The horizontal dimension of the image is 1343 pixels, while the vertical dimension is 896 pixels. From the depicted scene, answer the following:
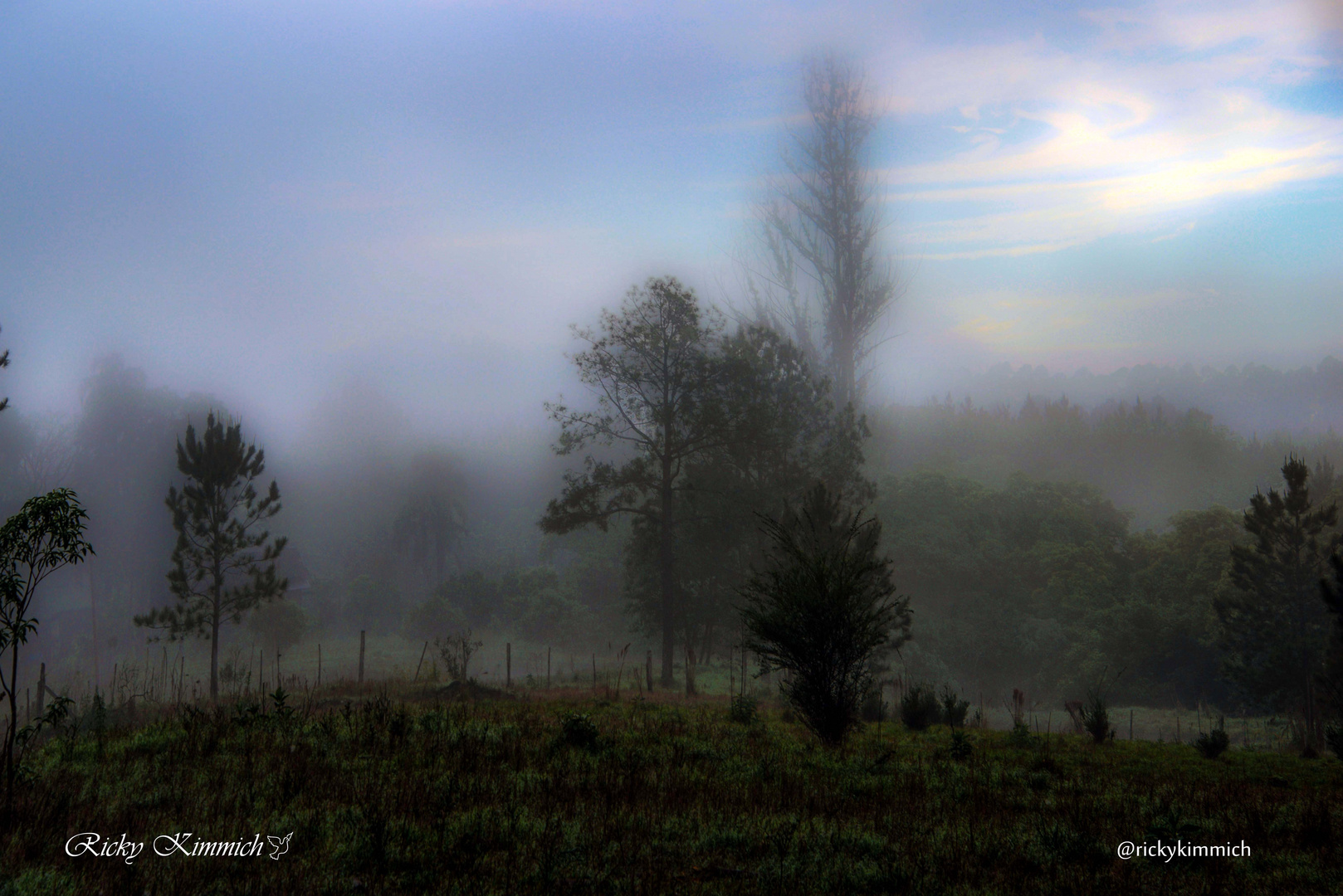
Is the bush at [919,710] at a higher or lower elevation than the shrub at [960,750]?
lower

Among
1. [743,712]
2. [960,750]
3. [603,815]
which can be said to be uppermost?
[603,815]

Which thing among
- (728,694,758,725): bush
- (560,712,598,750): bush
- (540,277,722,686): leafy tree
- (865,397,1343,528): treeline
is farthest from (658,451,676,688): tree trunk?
(865,397,1343,528): treeline

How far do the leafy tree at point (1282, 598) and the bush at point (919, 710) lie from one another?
19.2 m

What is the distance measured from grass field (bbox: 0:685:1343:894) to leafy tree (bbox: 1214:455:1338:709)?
2132cm

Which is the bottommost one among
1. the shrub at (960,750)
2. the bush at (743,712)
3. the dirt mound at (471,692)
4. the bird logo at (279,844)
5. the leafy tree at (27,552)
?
the dirt mound at (471,692)

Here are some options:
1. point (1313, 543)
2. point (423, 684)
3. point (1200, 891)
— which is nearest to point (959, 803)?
point (1200, 891)

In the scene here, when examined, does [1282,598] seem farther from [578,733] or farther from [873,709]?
[578,733]

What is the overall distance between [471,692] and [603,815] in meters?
15.5

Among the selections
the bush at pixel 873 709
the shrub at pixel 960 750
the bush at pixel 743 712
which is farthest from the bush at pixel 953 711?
the bush at pixel 743 712

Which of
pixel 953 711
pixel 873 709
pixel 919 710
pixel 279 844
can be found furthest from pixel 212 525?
pixel 953 711

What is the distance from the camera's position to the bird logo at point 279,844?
614 centimetres

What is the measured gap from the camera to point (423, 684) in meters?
25.2

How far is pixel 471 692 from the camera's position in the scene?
21.3 meters

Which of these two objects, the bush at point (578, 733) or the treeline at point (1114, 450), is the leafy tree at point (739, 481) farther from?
the treeline at point (1114, 450)
